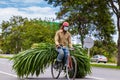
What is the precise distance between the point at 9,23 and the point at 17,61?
9995cm

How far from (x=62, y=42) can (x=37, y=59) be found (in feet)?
3.70

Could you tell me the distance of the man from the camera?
12.1 m

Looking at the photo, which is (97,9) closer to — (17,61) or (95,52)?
(17,61)

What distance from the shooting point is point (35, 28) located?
259 feet

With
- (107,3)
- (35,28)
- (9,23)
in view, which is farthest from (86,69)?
(9,23)

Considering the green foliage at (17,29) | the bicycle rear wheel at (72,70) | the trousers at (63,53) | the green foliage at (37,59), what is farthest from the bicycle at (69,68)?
the green foliage at (17,29)

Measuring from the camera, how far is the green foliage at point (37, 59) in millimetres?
12859

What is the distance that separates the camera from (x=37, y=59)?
12.9m

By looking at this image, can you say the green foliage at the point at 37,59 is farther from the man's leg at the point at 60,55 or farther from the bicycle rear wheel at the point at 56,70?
the man's leg at the point at 60,55

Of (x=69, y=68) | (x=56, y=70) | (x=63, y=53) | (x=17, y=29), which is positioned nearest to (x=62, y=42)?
(x=63, y=53)

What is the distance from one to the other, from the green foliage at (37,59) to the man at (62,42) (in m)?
0.64

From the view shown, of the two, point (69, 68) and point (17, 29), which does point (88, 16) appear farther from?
point (17, 29)

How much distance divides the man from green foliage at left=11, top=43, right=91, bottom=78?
64 centimetres

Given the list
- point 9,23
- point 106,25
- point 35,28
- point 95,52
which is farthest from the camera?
point 9,23
